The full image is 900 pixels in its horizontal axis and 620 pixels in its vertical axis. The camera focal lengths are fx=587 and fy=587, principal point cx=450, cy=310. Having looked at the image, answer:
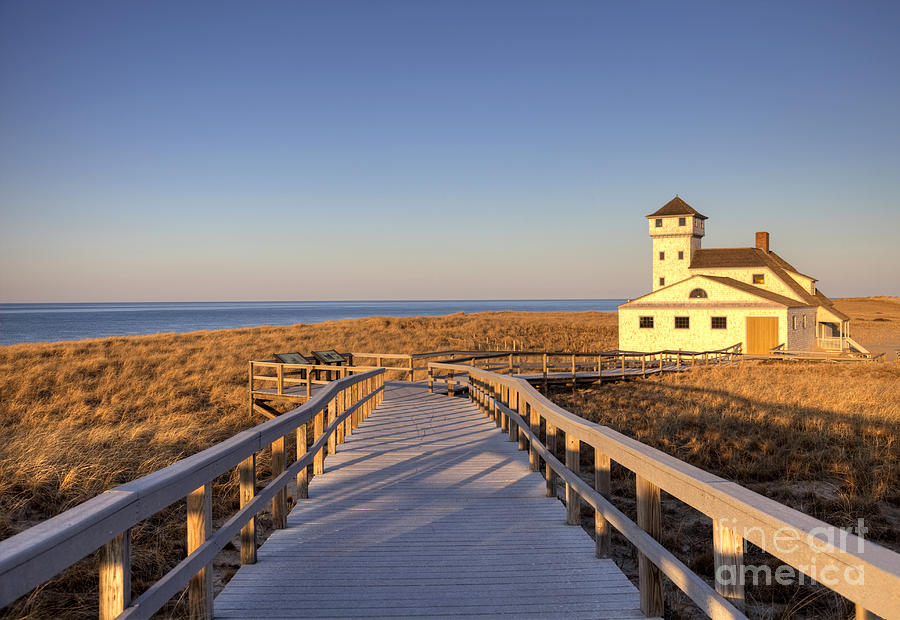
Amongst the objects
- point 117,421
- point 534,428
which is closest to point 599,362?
point 117,421

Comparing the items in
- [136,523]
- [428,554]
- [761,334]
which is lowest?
[428,554]

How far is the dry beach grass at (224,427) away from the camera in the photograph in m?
6.73

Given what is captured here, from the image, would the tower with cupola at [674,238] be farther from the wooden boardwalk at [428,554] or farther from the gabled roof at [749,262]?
the wooden boardwalk at [428,554]

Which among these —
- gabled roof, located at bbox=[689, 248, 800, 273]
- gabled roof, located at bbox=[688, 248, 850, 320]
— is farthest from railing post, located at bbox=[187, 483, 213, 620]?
gabled roof, located at bbox=[689, 248, 800, 273]

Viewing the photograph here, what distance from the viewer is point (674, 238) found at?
141 ft

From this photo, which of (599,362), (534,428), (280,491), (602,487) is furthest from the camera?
(599,362)

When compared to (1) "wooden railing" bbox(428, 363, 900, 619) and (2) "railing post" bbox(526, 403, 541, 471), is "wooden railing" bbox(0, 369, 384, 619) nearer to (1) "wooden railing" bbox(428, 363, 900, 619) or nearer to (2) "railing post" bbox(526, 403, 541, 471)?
(1) "wooden railing" bbox(428, 363, 900, 619)

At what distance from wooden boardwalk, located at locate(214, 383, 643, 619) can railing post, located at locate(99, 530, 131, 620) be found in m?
1.21

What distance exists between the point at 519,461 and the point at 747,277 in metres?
37.0

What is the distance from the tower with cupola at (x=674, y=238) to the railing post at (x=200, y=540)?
142ft

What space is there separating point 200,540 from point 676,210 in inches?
1736

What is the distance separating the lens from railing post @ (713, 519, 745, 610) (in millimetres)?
2436

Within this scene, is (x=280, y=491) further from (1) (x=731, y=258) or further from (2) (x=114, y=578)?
(1) (x=731, y=258)

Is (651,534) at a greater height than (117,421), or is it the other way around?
(651,534)
